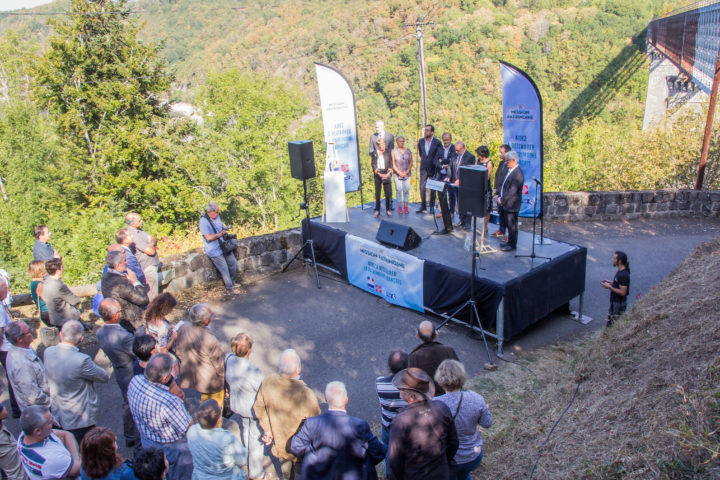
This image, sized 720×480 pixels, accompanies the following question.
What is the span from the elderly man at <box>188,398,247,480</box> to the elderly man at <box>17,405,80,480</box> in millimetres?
795

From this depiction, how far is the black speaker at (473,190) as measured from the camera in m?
6.11

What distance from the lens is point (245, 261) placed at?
902 centimetres

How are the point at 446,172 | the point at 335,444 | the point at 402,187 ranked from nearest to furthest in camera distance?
the point at 335,444 → the point at 446,172 → the point at 402,187

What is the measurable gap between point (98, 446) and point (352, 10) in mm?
80623

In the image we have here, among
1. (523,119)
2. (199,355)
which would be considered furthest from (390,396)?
(523,119)

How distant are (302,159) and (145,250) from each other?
295 centimetres

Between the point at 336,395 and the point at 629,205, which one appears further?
the point at 629,205

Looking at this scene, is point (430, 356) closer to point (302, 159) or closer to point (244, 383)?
point (244, 383)

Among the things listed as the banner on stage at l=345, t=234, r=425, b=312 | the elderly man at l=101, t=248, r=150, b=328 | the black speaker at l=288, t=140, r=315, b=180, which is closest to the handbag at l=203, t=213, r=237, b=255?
the black speaker at l=288, t=140, r=315, b=180

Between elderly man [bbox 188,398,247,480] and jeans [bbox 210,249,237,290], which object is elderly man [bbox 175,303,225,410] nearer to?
elderly man [bbox 188,398,247,480]

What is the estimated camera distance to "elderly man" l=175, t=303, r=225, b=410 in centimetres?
434

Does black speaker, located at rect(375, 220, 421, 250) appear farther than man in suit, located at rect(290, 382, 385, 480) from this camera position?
Yes

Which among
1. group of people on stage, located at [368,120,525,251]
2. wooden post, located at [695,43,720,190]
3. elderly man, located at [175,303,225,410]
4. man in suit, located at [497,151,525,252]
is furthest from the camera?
wooden post, located at [695,43,720,190]

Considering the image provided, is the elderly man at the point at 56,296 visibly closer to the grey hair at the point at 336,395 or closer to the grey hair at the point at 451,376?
the grey hair at the point at 336,395
